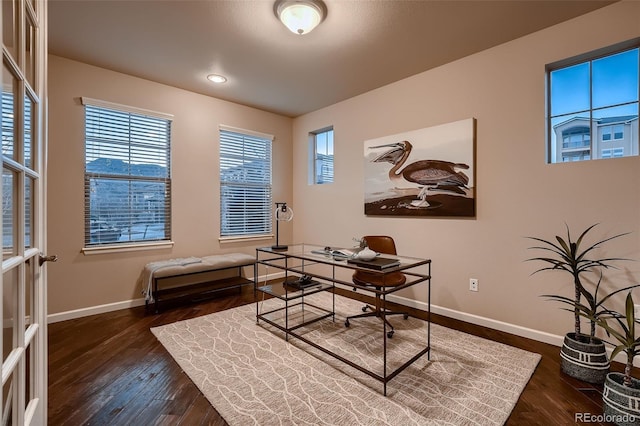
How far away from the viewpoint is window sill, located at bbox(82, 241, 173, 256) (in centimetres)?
315

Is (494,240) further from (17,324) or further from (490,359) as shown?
(17,324)

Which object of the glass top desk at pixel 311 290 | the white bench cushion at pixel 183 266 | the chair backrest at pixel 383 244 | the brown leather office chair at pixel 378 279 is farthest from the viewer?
the white bench cushion at pixel 183 266

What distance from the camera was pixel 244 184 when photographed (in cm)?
442

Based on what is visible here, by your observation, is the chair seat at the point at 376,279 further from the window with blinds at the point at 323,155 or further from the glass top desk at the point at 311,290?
the window with blinds at the point at 323,155

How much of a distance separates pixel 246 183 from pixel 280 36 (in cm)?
230

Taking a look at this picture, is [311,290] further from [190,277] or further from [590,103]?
[590,103]

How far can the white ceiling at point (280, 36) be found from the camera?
2.23m

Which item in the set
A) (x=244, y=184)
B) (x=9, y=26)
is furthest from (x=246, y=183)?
(x=9, y=26)

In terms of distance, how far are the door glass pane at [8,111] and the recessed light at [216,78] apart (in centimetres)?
257

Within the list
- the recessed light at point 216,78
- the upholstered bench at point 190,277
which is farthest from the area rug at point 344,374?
the recessed light at point 216,78

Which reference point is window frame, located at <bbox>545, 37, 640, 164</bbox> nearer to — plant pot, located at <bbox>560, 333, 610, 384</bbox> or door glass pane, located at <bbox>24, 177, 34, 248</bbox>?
plant pot, located at <bbox>560, 333, 610, 384</bbox>

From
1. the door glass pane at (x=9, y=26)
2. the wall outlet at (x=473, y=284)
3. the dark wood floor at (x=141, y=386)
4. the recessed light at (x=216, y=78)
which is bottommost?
the dark wood floor at (x=141, y=386)

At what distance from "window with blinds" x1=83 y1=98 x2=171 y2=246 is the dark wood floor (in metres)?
1.10

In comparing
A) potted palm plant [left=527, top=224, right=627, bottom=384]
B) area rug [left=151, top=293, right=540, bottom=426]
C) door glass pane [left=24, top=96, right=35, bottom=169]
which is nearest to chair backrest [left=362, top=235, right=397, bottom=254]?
area rug [left=151, top=293, right=540, bottom=426]
